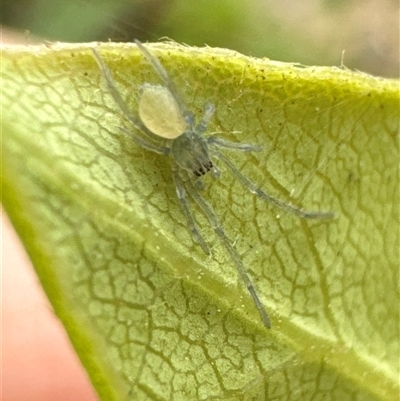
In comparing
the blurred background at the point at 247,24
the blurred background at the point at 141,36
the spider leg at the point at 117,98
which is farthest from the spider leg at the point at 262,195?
the blurred background at the point at 247,24

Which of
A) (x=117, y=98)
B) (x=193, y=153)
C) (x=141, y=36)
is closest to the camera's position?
(x=117, y=98)

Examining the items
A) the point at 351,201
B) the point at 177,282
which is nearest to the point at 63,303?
the point at 177,282

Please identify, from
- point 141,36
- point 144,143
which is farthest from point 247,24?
point 144,143

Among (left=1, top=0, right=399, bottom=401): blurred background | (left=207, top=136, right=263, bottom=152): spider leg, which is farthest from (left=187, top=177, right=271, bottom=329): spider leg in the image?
(left=1, top=0, right=399, bottom=401): blurred background

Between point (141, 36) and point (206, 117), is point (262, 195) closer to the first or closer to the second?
point (206, 117)

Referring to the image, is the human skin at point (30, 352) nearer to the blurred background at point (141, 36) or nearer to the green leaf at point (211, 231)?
the blurred background at point (141, 36)

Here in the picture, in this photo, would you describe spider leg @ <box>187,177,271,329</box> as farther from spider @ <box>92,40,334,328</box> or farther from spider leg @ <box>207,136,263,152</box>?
spider leg @ <box>207,136,263,152</box>

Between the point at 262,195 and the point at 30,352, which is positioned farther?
the point at 30,352
